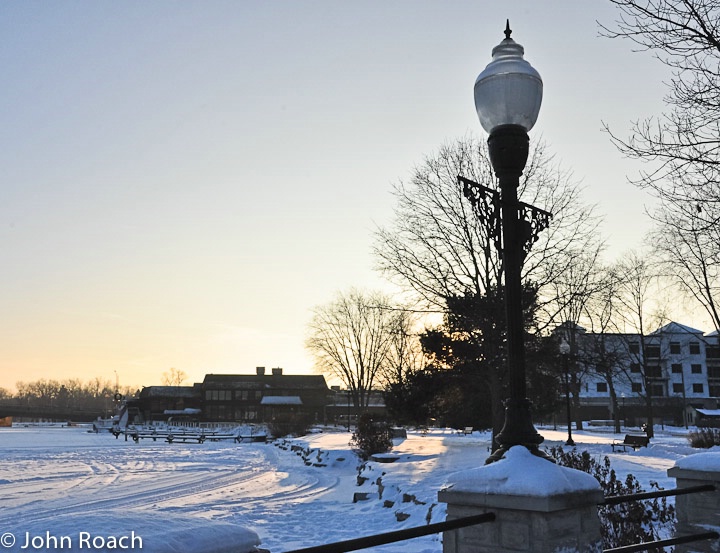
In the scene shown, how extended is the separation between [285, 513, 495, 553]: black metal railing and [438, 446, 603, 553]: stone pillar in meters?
0.13

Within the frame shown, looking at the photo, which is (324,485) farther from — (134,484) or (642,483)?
(642,483)

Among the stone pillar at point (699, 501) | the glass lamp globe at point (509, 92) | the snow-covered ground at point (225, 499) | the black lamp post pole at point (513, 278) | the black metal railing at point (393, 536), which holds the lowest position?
the snow-covered ground at point (225, 499)

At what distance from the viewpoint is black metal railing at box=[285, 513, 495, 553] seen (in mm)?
2771

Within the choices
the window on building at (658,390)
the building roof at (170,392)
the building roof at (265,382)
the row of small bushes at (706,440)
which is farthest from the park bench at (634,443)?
the building roof at (170,392)

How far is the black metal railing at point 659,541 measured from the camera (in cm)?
426

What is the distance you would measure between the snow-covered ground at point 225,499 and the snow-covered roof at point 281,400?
58.5 meters

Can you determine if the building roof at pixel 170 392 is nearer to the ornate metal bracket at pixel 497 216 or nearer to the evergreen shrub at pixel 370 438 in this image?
the evergreen shrub at pixel 370 438

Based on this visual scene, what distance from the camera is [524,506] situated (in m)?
3.41

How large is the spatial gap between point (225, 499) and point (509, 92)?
15.4 meters

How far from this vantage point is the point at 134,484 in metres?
20.2

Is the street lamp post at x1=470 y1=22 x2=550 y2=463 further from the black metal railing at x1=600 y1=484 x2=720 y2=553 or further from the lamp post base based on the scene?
the black metal railing at x1=600 y1=484 x2=720 y2=553

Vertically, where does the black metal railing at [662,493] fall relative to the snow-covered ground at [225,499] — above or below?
above

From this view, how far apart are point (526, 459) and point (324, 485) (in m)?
18.1

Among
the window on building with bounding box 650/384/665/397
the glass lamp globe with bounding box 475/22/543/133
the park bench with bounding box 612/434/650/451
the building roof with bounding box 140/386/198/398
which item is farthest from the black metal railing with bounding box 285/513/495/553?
the building roof with bounding box 140/386/198/398
